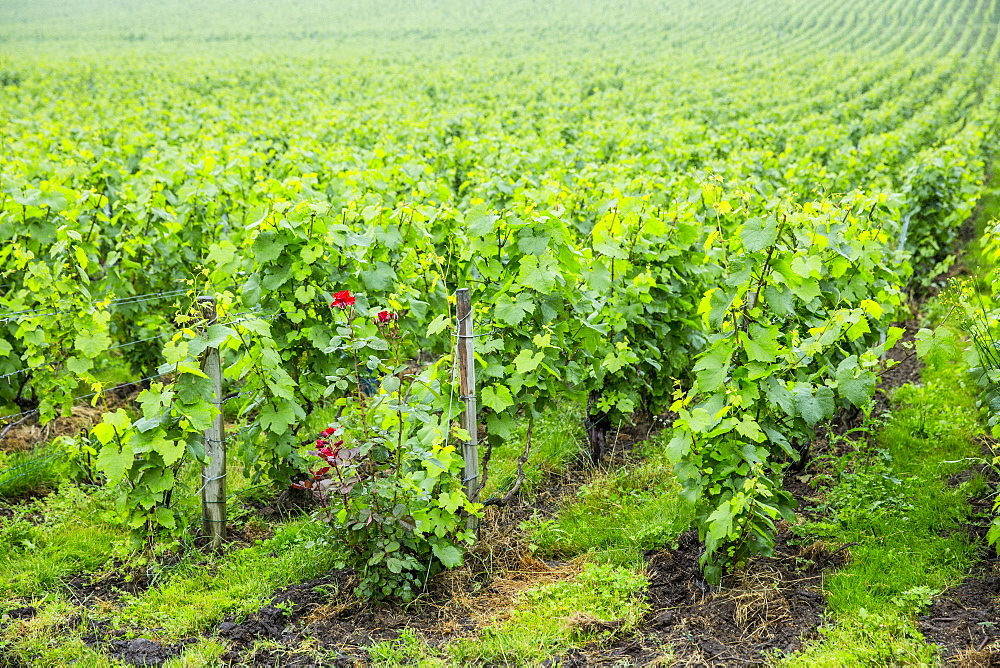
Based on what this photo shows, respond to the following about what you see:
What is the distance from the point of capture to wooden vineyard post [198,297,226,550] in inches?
162

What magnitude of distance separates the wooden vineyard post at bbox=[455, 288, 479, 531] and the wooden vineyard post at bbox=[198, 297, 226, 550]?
50.0 inches

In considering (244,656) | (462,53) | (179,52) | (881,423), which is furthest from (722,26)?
(244,656)

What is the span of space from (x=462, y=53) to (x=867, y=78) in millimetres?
20073

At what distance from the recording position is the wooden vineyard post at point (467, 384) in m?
4.02

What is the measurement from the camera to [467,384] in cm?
408

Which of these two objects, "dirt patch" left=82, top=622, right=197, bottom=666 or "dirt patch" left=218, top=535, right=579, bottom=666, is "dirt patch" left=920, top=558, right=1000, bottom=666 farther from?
"dirt patch" left=82, top=622, right=197, bottom=666

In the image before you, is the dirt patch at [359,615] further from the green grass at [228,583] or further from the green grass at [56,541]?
the green grass at [56,541]

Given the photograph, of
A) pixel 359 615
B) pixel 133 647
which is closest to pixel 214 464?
pixel 133 647

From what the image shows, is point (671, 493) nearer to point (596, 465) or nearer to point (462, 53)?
point (596, 465)

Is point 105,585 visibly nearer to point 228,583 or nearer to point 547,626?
point 228,583

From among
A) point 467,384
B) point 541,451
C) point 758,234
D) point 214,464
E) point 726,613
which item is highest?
point 758,234

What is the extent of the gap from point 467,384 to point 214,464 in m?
1.45

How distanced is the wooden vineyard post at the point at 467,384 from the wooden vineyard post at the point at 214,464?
4.16 feet

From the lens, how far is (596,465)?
5250 millimetres
